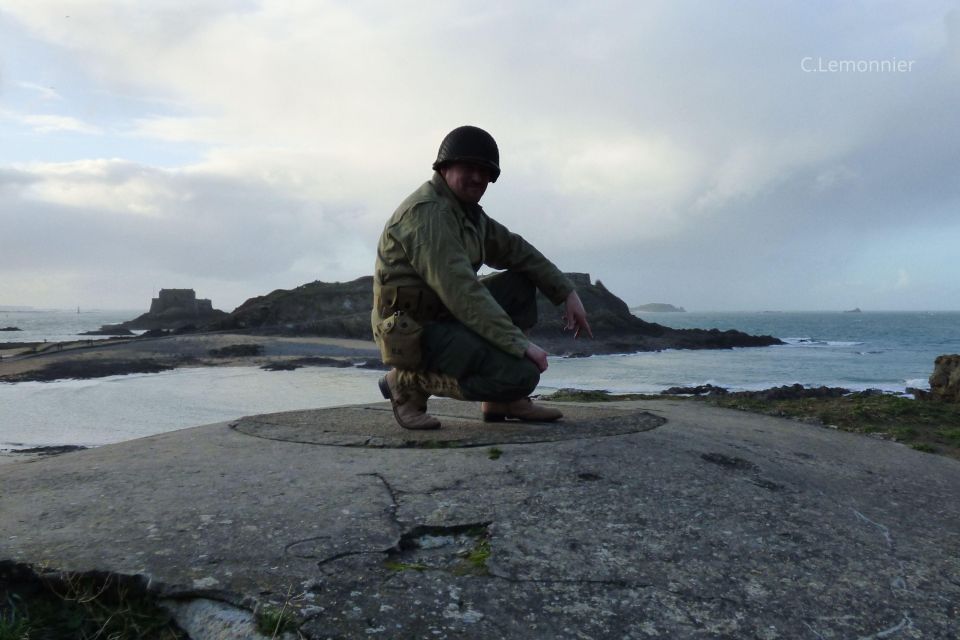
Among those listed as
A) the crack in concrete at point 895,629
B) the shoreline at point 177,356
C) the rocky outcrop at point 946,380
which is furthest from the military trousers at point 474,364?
the shoreline at point 177,356

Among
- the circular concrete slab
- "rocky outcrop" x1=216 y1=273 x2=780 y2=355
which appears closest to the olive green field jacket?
the circular concrete slab

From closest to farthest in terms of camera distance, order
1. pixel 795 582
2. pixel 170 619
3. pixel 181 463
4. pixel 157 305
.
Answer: pixel 170 619
pixel 795 582
pixel 181 463
pixel 157 305

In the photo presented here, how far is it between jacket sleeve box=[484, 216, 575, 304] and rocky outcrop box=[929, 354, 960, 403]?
17.2 ft

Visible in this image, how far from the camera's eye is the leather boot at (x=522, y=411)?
3939 mm

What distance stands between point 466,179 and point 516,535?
72.5 inches

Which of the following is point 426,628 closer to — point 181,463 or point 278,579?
point 278,579

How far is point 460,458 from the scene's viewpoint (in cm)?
306

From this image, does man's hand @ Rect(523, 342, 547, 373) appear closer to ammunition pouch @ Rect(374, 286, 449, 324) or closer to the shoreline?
ammunition pouch @ Rect(374, 286, 449, 324)

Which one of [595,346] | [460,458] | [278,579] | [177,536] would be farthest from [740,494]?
[595,346]

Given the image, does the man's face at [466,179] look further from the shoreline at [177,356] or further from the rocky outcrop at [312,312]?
the rocky outcrop at [312,312]

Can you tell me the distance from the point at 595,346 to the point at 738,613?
28.5 m

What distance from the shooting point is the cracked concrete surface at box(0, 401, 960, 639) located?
187cm

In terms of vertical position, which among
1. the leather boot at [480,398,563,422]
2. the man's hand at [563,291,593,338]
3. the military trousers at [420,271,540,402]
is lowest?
the leather boot at [480,398,563,422]

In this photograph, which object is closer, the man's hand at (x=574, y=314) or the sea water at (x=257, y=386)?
the man's hand at (x=574, y=314)
